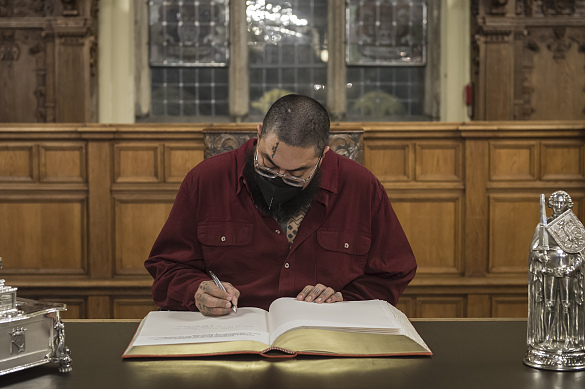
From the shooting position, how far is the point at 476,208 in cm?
476

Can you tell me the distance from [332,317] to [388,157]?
10.5 ft

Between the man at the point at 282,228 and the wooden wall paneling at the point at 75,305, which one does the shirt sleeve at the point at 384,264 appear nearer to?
the man at the point at 282,228

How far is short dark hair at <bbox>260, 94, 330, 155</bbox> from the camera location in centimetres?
216

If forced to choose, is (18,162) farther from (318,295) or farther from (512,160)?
(318,295)

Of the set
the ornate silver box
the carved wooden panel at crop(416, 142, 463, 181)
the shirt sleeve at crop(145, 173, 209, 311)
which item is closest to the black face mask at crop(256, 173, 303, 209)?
the shirt sleeve at crop(145, 173, 209, 311)

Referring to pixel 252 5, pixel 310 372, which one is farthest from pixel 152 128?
pixel 310 372

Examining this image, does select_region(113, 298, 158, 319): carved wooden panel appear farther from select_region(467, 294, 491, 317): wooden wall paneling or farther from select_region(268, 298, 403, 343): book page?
select_region(268, 298, 403, 343): book page

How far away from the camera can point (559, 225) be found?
1.54m

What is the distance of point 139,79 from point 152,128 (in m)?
2.85

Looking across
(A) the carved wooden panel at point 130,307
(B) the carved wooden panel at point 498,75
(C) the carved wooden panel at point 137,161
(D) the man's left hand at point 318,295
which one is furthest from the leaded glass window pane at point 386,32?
(D) the man's left hand at point 318,295

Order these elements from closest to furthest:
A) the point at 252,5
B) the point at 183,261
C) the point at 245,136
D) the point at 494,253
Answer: the point at 183,261 < the point at 245,136 < the point at 494,253 < the point at 252,5

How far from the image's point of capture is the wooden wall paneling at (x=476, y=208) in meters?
4.73

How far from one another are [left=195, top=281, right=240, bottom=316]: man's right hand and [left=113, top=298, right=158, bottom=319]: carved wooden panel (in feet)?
9.34

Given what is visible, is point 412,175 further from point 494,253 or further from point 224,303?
point 224,303
